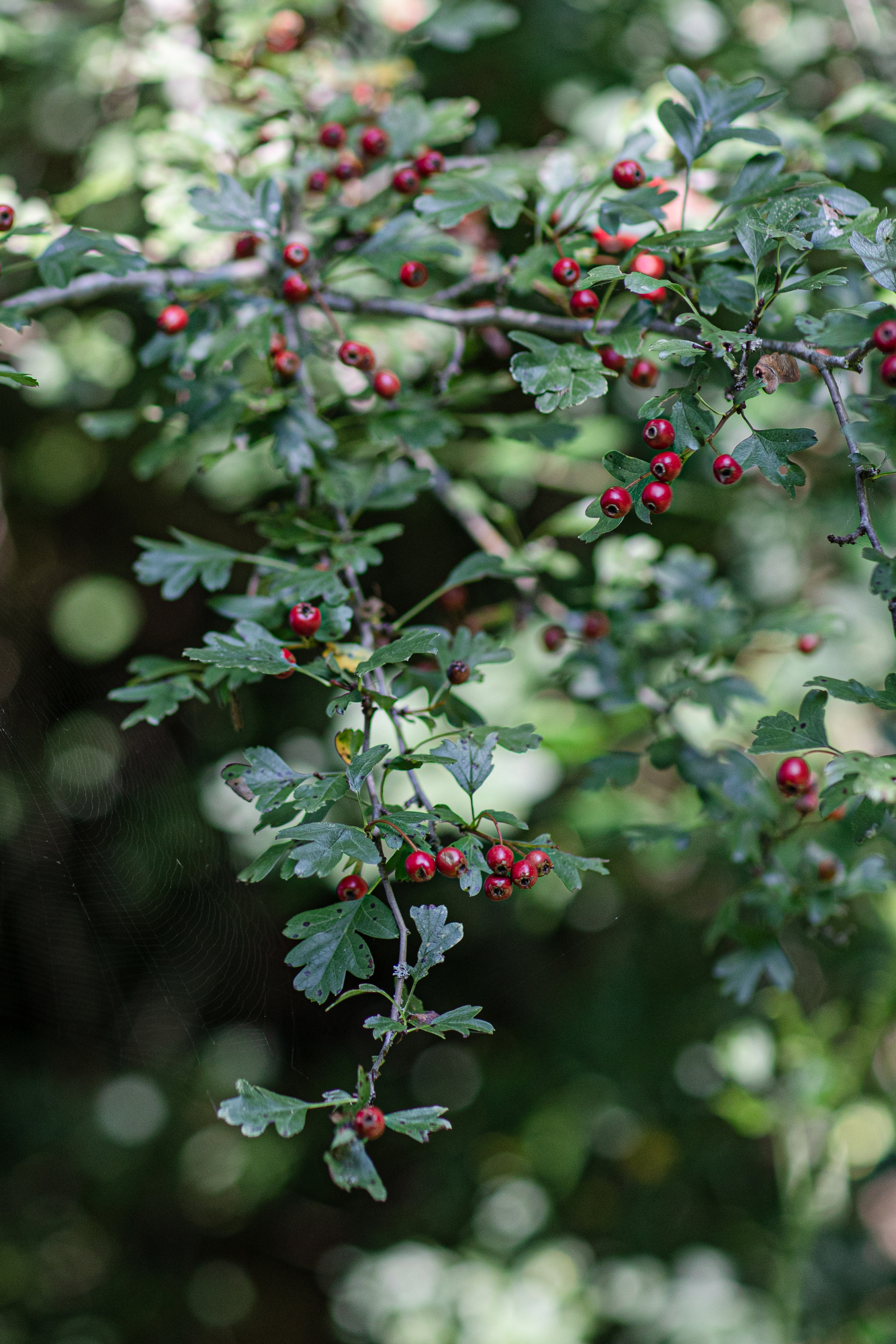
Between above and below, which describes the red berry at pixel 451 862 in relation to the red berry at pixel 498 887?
above

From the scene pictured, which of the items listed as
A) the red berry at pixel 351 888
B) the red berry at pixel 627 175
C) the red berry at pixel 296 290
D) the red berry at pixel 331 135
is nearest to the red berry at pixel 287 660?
the red berry at pixel 351 888

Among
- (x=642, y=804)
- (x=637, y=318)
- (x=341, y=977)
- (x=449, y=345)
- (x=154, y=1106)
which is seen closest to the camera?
(x=341, y=977)

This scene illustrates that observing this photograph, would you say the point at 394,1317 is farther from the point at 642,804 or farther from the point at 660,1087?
the point at 642,804

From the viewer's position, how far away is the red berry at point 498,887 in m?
0.62

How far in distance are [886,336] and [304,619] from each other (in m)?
0.45

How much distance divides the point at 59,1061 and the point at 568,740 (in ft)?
4.55

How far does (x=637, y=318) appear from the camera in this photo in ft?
2.56

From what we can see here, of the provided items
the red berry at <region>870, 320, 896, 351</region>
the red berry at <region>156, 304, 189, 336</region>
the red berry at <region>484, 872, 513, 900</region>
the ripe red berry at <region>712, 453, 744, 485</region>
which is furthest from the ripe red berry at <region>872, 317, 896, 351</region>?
the red berry at <region>156, 304, 189, 336</region>

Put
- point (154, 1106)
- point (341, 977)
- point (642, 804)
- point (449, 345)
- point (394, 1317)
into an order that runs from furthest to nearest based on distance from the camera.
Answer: point (154, 1106)
point (394, 1317)
point (642, 804)
point (449, 345)
point (341, 977)

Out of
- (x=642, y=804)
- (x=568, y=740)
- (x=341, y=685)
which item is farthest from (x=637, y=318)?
(x=642, y=804)

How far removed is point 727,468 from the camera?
26.2 inches

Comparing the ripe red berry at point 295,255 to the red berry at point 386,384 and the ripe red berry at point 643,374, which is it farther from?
the ripe red berry at point 643,374

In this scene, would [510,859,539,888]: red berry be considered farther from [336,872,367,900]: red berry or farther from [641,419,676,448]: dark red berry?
[641,419,676,448]: dark red berry

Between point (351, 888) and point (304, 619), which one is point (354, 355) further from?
point (351, 888)
